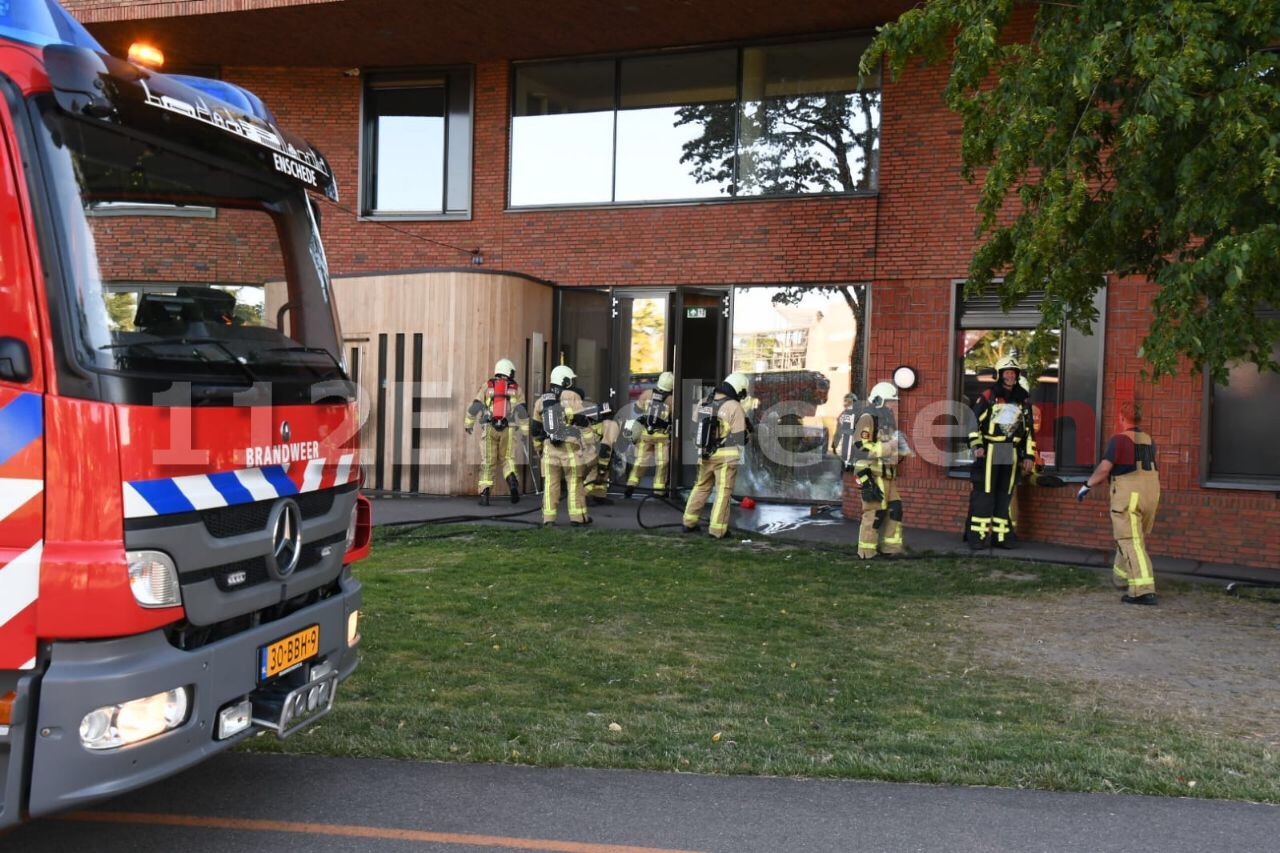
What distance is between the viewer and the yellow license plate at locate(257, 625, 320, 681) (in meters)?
4.02

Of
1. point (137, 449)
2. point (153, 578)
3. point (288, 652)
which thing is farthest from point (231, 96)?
point (288, 652)

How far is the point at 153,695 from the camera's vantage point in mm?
3484

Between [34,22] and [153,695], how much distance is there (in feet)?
7.96

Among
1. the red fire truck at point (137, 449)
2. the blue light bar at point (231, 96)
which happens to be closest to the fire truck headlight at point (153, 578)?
the red fire truck at point (137, 449)

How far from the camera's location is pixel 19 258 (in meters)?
3.35

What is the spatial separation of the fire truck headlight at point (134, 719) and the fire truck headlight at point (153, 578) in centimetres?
31

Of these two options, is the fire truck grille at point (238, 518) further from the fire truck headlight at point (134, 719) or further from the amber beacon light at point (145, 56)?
the amber beacon light at point (145, 56)

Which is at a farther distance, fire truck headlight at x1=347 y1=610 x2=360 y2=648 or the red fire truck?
fire truck headlight at x1=347 y1=610 x2=360 y2=648

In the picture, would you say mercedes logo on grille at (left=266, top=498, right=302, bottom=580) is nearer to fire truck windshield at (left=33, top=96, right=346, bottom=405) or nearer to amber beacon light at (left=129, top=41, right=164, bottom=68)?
fire truck windshield at (left=33, top=96, right=346, bottom=405)

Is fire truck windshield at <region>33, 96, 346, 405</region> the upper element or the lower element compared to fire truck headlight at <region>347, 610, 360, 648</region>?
upper

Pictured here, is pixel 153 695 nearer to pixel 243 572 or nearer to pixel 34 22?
pixel 243 572

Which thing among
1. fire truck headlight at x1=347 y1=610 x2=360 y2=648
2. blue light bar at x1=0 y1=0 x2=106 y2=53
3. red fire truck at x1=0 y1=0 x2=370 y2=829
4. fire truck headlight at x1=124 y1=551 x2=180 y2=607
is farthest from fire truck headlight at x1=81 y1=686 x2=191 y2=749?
blue light bar at x1=0 y1=0 x2=106 y2=53

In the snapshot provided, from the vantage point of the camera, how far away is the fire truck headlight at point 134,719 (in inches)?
133

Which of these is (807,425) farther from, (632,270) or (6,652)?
(6,652)
